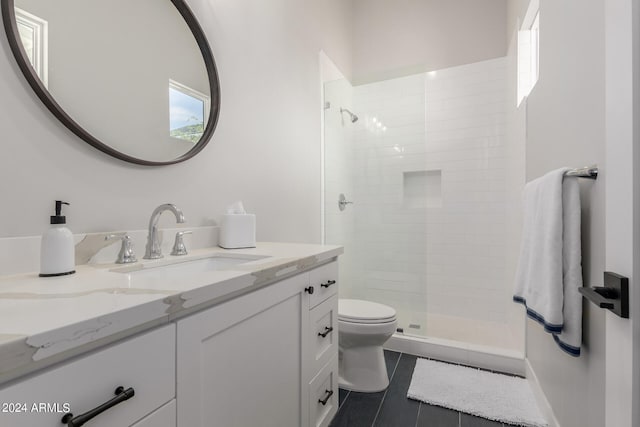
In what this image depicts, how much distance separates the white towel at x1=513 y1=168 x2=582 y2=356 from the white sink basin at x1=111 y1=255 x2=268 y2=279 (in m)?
1.03

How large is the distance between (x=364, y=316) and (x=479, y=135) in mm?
1956

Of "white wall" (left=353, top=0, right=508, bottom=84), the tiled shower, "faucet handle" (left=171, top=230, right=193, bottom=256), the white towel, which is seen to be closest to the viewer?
the white towel

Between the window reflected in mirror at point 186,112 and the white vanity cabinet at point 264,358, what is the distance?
768 mm

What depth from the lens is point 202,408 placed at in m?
0.66

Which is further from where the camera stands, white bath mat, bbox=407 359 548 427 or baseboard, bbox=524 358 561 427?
white bath mat, bbox=407 359 548 427


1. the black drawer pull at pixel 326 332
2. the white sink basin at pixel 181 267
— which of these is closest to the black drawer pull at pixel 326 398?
the black drawer pull at pixel 326 332

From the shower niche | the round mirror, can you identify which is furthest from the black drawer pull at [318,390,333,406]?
the shower niche

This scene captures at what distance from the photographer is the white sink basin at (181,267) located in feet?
3.03

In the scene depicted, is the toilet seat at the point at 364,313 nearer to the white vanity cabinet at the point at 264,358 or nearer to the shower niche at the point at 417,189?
the white vanity cabinet at the point at 264,358

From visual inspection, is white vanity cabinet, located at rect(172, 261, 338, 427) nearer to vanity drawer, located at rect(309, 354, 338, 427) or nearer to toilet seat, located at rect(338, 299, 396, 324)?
vanity drawer, located at rect(309, 354, 338, 427)

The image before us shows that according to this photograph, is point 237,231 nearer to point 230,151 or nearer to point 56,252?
point 230,151

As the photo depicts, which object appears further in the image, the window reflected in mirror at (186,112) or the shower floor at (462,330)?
the shower floor at (462,330)

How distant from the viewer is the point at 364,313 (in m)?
1.75

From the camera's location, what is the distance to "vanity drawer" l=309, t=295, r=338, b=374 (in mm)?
1165
